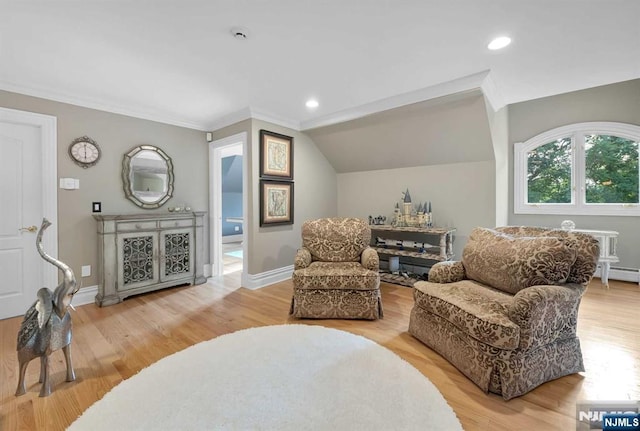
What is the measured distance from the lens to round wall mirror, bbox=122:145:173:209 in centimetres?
344

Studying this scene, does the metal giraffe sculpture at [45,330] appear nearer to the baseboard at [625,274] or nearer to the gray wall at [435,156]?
the gray wall at [435,156]

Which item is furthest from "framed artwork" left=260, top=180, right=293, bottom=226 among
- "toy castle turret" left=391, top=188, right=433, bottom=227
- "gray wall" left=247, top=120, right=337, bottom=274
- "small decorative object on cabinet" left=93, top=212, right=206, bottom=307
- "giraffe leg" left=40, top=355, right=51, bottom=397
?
"giraffe leg" left=40, top=355, right=51, bottom=397

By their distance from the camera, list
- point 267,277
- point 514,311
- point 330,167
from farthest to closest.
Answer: point 330,167
point 267,277
point 514,311

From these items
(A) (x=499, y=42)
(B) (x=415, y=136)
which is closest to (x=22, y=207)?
(B) (x=415, y=136)

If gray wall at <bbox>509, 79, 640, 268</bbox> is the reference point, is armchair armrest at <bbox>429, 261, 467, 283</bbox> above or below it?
below

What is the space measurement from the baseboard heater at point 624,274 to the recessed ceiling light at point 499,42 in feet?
11.9

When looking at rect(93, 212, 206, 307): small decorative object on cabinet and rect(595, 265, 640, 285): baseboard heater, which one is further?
rect(595, 265, 640, 285): baseboard heater

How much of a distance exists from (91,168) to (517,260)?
4342mm

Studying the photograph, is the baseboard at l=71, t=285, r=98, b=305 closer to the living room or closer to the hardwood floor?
the living room

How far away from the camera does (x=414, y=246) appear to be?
390 centimetres

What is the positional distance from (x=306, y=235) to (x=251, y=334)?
4.20 feet

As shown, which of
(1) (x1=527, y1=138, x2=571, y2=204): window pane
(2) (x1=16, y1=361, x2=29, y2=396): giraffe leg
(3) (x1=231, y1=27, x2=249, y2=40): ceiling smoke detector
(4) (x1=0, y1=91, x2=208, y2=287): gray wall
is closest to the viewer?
(2) (x1=16, y1=361, x2=29, y2=396): giraffe leg

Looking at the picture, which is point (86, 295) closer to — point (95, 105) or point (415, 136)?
point (95, 105)

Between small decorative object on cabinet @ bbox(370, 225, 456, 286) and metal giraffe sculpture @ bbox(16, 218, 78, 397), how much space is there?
11.1ft
